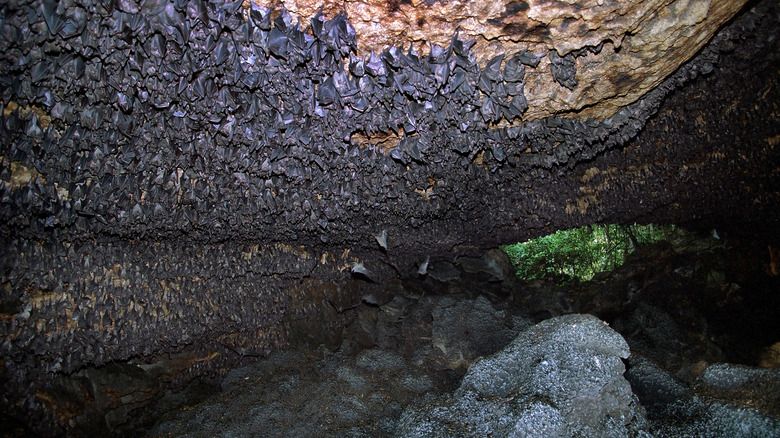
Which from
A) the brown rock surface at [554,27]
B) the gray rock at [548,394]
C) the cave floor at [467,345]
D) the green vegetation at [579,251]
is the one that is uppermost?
the brown rock surface at [554,27]

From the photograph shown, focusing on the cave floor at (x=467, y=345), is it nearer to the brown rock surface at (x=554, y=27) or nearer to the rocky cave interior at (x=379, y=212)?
the rocky cave interior at (x=379, y=212)

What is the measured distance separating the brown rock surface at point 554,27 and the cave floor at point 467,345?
3277 mm

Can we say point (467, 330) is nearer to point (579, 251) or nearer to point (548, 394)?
point (579, 251)

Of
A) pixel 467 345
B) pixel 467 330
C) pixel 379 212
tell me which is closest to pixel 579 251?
pixel 467 330

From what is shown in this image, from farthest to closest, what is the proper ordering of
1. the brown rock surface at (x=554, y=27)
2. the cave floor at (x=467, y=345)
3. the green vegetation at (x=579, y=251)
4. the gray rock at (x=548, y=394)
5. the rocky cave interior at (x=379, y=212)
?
the green vegetation at (x=579, y=251)
the cave floor at (x=467, y=345)
the gray rock at (x=548, y=394)
the rocky cave interior at (x=379, y=212)
the brown rock surface at (x=554, y=27)

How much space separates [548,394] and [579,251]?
632 cm

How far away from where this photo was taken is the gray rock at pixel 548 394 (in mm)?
4090

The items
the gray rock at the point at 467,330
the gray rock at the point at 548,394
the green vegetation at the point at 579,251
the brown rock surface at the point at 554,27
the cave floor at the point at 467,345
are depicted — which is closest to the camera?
the brown rock surface at the point at 554,27

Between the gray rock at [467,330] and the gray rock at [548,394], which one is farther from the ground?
the gray rock at [548,394]

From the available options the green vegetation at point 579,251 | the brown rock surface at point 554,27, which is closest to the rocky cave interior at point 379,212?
the brown rock surface at point 554,27

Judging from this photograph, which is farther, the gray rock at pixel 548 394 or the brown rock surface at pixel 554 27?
the gray rock at pixel 548 394

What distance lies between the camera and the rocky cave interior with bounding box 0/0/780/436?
10.8ft

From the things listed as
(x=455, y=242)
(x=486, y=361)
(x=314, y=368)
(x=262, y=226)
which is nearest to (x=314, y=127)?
(x=262, y=226)

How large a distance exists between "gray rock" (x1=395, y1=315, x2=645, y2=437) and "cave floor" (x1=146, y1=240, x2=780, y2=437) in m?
0.48
